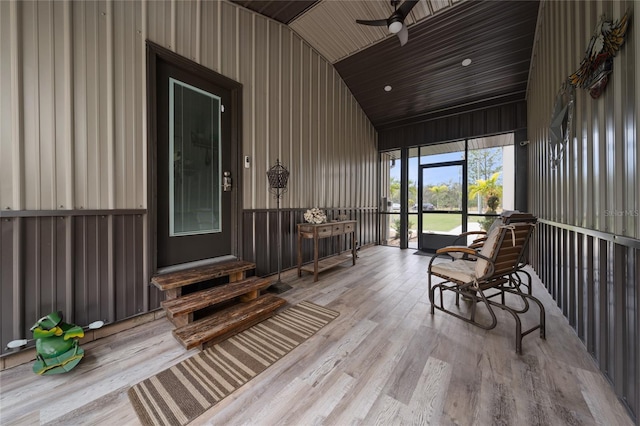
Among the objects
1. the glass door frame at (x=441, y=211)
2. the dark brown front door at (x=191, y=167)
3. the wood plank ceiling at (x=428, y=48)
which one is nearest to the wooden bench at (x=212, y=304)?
the dark brown front door at (x=191, y=167)

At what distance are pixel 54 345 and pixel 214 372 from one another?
3.54 ft

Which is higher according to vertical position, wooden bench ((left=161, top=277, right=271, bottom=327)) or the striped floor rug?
wooden bench ((left=161, top=277, right=271, bottom=327))

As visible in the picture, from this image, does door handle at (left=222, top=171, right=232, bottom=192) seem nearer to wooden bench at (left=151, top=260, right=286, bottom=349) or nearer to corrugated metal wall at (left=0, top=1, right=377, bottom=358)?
corrugated metal wall at (left=0, top=1, right=377, bottom=358)

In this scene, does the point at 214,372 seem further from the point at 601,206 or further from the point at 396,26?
the point at 396,26

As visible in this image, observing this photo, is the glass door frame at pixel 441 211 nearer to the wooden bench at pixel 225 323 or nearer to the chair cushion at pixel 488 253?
the chair cushion at pixel 488 253

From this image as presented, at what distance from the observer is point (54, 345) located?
1.50 metres

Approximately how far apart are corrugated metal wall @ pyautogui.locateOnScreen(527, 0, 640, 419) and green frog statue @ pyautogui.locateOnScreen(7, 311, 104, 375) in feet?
10.9

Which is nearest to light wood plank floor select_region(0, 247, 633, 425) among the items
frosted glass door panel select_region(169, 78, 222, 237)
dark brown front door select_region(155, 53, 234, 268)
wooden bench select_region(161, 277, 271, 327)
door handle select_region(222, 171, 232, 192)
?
wooden bench select_region(161, 277, 271, 327)

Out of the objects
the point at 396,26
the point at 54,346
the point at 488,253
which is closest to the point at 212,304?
the point at 54,346

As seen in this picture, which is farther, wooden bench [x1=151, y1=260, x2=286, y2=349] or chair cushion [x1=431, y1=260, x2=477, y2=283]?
chair cushion [x1=431, y1=260, x2=477, y2=283]

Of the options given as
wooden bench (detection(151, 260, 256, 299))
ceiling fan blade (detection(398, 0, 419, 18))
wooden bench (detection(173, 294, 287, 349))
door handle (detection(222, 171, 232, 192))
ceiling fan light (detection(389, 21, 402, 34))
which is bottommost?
wooden bench (detection(173, 294, 287, 349))

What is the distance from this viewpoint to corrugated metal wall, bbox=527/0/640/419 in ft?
3.93

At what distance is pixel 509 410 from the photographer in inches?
48.3

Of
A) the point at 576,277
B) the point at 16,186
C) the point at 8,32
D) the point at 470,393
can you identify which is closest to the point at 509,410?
the point at 470,393
